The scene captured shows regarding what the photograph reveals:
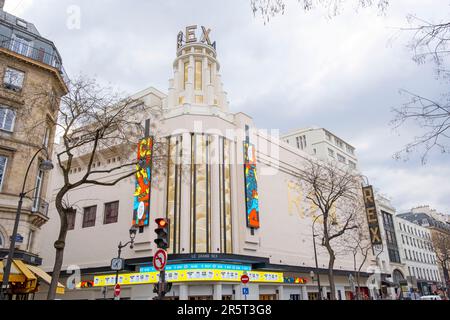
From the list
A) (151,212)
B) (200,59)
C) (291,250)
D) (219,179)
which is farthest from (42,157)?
(291,250)

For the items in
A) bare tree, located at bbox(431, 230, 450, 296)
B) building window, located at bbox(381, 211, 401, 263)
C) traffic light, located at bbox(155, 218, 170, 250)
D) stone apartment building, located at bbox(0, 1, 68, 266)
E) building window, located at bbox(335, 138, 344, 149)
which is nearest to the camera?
traffic light, located at bbox(155, 218, 170, 250)

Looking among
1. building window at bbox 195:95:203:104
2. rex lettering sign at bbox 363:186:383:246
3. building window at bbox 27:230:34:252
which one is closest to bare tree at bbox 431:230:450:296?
rex lettering sign at bbox 363:186:383:246

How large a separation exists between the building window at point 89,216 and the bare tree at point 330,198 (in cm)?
2157

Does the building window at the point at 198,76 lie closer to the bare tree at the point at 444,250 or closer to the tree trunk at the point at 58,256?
the tree trunk at the point at 58,256

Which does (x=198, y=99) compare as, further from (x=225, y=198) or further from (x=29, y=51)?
(x=29, y=51)

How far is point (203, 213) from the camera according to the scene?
2894cm

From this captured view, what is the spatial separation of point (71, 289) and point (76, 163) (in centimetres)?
1337

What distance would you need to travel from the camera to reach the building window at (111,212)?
109ft

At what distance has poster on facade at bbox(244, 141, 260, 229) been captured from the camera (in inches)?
1225

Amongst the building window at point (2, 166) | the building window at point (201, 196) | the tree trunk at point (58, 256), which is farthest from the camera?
the building window at point (201, 196)

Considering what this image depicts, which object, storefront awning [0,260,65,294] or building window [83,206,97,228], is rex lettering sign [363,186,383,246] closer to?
building window [83,206,97,228]

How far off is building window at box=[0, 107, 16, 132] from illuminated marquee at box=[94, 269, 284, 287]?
15.1 m

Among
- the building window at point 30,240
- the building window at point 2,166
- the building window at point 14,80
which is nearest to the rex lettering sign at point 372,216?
the building window at point 30,240

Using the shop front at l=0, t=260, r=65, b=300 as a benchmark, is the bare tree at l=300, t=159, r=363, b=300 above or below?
above
